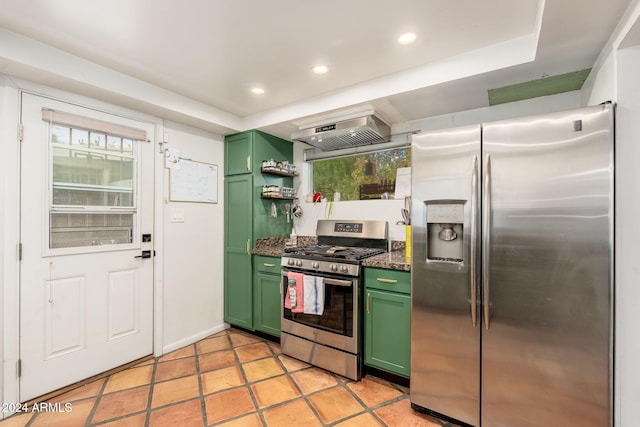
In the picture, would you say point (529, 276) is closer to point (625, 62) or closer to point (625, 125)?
point (625, 125)

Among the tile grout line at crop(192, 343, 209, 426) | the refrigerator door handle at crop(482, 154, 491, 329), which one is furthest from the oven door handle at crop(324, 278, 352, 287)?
the tile grout line at crop(192, 343, 209, 426)

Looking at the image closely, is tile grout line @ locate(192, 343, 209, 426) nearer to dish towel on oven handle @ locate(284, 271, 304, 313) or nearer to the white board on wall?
dish towel on oven handle @ locate(284, 271, 304, 313)

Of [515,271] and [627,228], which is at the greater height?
[627,228]

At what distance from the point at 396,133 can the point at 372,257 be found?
128cm

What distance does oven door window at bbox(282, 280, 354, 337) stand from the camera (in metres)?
2.28

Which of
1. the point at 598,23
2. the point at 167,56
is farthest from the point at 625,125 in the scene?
the point at 167,56

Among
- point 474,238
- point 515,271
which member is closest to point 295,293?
point 474,238

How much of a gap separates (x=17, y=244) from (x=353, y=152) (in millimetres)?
2760

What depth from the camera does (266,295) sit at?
9.63 feet

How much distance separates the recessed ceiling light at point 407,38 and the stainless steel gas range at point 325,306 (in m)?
1.51

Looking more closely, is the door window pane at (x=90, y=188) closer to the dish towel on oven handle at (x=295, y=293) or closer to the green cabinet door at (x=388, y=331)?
the dish towel on oven handle at (x=295, y=293)

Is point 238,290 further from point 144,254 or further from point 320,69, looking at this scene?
point 320,69

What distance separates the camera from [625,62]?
1.42 meters

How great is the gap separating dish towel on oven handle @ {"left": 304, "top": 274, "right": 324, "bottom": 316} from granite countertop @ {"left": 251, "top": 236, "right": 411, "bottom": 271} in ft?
1.39
